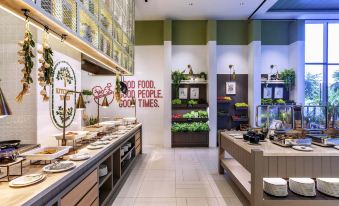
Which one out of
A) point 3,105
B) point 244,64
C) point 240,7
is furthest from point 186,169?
point 240,7

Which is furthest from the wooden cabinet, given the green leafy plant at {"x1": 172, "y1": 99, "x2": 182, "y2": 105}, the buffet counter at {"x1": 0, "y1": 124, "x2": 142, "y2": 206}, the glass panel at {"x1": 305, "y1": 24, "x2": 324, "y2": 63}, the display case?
the glass panel at {"x1": 305, "y1": 24, "x2": 324, "y2": 63}

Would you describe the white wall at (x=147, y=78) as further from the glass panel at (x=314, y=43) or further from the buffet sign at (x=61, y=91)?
the glass panel at (x=314, y=43)

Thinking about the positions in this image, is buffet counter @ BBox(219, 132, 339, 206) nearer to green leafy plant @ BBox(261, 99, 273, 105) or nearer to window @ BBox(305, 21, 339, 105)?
green leafy plant @ BBox(261, 99, 273, 105)

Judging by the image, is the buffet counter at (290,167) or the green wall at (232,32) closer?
the buffet counter at (290,167)

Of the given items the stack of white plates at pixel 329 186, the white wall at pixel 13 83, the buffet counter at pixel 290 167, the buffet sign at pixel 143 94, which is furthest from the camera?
the buffet sign at pixel 143 94

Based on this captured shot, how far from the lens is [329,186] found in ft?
9.48

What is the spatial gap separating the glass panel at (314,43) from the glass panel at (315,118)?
459 cm

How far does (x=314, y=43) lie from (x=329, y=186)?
6800 mm

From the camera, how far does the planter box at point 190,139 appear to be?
762cm

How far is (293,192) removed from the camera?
9.87 feet

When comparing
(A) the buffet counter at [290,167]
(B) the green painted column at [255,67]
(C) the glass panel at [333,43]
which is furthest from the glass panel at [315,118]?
(C) the glass panel at [333,43]

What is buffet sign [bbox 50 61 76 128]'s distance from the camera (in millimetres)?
4422

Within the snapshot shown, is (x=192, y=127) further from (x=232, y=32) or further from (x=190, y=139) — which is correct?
(x=232, y=32)

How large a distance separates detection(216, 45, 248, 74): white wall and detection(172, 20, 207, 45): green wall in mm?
797
